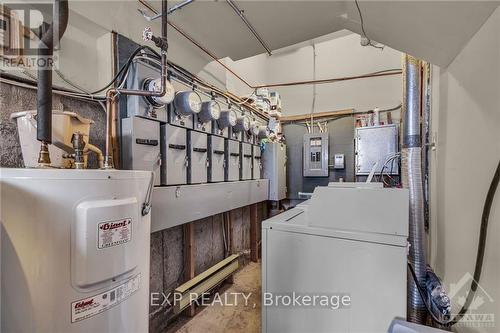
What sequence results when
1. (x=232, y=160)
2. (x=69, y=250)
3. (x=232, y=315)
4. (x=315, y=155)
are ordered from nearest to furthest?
(x=69, y=250), (x=232, y=315), (x=232, y=160), (x=315, y=155)

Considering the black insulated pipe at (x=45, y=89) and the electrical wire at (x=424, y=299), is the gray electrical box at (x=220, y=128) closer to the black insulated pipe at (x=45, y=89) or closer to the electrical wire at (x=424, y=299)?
the black insulated pipe at (x=45, y=89)

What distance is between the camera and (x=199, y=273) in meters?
2.40

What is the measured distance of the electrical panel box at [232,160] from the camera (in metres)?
2.39

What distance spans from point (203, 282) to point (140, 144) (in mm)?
1397

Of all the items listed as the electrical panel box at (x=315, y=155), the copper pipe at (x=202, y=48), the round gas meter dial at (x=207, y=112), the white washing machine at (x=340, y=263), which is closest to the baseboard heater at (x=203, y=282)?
the white washing machine at (x=340, y=263)

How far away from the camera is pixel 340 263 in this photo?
1280mm

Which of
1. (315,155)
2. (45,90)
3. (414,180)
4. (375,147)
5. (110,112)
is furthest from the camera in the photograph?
(315,155)

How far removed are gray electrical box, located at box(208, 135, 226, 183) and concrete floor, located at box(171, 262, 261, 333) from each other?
1167 millimetres

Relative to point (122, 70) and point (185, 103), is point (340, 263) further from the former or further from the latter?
point (122, 70)

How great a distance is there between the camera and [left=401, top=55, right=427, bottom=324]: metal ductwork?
1.58 meters

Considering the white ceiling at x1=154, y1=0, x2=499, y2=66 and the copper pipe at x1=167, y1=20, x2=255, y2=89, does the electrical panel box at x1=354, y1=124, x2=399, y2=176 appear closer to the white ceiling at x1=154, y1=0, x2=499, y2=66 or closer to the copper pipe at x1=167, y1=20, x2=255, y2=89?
the white ceiling at x1=154, y1=0, x2=499, y2=66

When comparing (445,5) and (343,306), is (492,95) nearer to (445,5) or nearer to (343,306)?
(445,5)

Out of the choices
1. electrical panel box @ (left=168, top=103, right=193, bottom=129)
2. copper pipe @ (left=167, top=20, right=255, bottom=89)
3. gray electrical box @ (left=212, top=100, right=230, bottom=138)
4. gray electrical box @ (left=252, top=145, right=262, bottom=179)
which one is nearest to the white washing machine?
electrical panel box @ (left=168, top=103, right=193, bottom=129)

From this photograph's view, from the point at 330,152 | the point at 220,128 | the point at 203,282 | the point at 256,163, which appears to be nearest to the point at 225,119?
the point at 220,128
